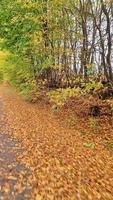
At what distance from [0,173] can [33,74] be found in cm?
1764

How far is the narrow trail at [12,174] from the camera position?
307 inches

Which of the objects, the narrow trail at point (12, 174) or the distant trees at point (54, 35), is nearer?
the narrow trail at point (12, 174)

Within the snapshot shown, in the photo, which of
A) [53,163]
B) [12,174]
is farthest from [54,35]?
[12,174]

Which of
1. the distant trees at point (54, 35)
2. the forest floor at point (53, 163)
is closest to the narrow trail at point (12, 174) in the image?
the forest floor at point (53, 163)

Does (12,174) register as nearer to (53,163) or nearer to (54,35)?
(53,163)

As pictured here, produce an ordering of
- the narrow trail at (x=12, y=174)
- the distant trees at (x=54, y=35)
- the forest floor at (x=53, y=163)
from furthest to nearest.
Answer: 1. the distant trees at (x=54, y=35)
2. the forest floor at (x=53, y=163)
3. the narrow trail at (x=12, y=174)

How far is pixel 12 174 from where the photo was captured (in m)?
9.16

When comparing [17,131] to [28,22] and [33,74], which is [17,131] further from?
[33,74]

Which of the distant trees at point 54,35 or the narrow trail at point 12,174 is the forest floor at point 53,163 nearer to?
the narrow trail at point 12,174

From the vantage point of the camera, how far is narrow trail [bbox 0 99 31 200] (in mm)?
7802

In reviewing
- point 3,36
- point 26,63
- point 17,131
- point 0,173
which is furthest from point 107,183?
point 3,36

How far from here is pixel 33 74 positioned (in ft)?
86.6

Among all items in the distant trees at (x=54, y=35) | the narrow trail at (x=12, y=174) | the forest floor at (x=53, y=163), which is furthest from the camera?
the distant trees at (x=54, y=35)

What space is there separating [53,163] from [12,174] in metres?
1.56
